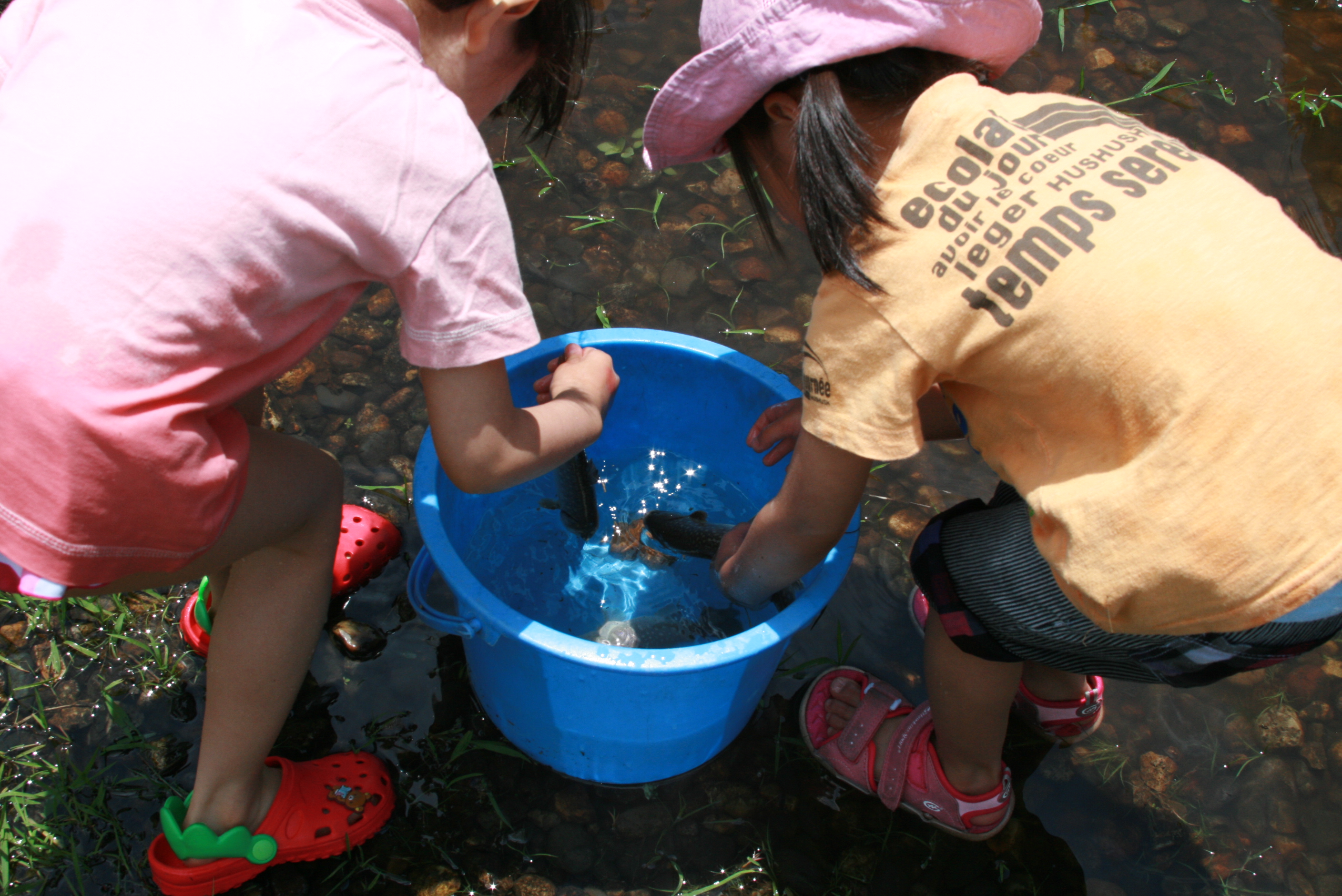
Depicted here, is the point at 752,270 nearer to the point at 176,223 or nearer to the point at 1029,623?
the point at 1029,623

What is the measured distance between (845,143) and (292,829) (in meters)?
1.10

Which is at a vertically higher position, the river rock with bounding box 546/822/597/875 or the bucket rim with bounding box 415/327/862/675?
the bucket rim with bounding box 415/327/862/675

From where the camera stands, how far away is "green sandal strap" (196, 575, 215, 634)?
4.71 feet

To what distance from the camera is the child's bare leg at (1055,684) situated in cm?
148

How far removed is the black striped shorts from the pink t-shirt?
2.21 feet

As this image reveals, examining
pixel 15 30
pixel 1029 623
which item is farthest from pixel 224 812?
pixel 1029 623

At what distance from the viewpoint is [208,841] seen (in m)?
1.19

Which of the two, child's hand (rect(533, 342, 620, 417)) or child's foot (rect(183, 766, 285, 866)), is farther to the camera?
child's hand (rect(533, 342, 620, 417))

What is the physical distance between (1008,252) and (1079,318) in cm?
9

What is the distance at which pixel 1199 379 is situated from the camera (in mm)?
841

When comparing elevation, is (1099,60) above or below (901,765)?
above

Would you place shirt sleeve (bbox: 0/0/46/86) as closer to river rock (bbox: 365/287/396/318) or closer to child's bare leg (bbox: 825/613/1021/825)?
river rock (bbox: 365/287/396/318)

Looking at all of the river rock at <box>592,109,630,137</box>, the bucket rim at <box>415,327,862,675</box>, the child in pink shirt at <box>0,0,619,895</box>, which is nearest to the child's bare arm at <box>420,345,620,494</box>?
the child in pink shirt at <box>0,0,619,895</box>

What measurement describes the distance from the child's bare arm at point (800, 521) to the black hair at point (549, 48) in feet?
1.70
